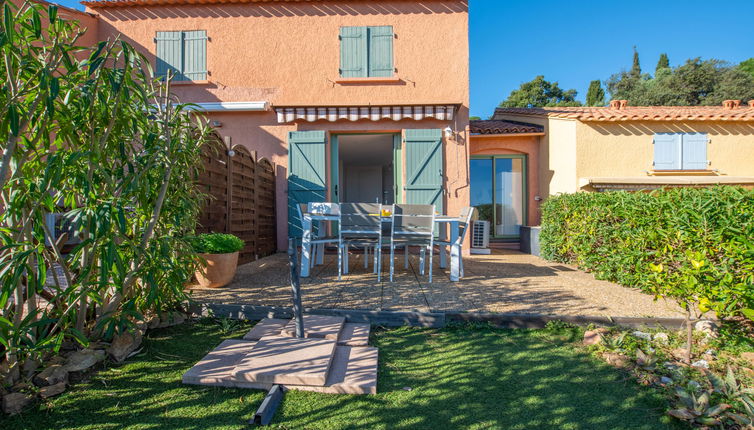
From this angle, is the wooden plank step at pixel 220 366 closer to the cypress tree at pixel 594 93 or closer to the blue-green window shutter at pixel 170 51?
the blue-green window shutter at pixel 170 51

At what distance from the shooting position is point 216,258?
3.68 m

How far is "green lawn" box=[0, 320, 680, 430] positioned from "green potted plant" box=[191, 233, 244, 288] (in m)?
1.22

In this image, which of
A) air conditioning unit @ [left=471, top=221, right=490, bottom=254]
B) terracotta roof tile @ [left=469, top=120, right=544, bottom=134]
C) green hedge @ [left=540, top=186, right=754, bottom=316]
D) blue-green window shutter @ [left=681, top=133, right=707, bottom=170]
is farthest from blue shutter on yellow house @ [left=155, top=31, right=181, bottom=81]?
blue-green window shutter @ [left=681, top=133, right=707, bottom=170]

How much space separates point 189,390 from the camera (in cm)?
193

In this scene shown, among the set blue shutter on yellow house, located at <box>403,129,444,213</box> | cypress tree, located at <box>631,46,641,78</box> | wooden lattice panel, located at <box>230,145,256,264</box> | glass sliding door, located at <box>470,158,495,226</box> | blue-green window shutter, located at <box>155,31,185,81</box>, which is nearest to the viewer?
wooden lattice panel, located at <box>230,145,256,264</box>

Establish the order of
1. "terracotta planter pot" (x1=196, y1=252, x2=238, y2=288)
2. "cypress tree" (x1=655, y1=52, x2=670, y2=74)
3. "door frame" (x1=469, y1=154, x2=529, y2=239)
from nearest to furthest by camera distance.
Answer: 1. "terracotta planter pot" (x1=196, y1=252, x2=238, y2=288)
2. "door frame" (x1=469, y1=154, x2=529, y2=239)
3. "cypress tree" (x1=655, y1=52, x2=670, y2=74)

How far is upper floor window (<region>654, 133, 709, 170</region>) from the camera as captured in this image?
880 centimetres

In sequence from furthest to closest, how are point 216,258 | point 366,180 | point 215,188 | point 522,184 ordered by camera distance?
point 366,180 → point 522,184 → point 215,188 → point 216,258

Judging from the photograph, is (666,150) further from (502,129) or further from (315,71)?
(315,71)

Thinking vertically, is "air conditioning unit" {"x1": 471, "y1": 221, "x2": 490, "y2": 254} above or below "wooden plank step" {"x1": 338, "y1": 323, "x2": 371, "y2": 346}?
above

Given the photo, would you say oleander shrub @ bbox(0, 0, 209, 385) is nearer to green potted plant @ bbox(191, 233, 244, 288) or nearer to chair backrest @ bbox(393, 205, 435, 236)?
green potted plant @ bbox(191, 233, 244, 288)

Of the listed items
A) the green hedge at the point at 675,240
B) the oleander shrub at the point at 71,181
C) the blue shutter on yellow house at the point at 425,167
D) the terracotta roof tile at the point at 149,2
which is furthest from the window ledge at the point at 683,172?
the oleander shrub at the point at 71,181

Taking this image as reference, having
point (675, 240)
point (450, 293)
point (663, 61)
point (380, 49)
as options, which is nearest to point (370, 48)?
point (380, 49)

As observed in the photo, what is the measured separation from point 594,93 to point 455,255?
3085 centimetres
